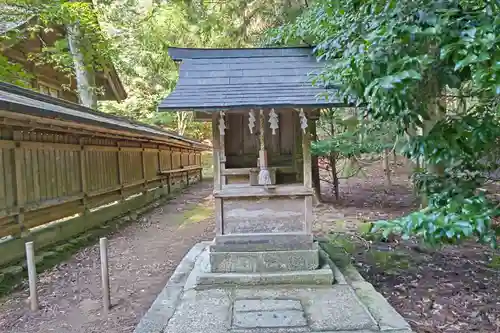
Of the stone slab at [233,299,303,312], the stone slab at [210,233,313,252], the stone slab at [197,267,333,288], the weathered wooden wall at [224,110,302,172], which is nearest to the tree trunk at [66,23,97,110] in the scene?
the weathered wooden wall at [224,110,302,172]

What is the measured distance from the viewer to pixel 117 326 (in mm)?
3855

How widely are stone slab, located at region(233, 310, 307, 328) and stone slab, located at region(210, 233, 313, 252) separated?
1.15m

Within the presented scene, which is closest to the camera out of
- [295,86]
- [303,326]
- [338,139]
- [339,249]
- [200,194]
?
[303,326]

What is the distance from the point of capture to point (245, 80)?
4.95 meters

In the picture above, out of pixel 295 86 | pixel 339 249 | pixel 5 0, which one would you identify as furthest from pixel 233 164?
pixel 5 0

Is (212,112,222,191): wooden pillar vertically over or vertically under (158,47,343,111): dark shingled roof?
under

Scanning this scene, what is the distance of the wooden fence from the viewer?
536 cm

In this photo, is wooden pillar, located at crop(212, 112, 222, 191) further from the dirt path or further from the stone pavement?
the dirt path

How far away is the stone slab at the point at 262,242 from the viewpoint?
480 cm

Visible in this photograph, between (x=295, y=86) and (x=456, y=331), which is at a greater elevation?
(x=295, y=86)

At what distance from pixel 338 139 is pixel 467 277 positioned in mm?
4730

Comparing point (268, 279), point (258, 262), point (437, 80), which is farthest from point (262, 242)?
point (437, 80)

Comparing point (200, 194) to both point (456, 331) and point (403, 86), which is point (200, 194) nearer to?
point (456, 331)

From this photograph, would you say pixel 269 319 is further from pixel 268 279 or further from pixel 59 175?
pixel 59 175
